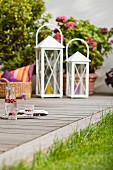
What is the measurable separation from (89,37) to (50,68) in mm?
762

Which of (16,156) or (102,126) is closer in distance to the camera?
(16,156)

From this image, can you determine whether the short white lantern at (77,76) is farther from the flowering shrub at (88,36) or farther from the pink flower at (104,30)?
the pink flower at (104,30)

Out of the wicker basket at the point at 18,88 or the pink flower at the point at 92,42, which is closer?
the wicker basket at the point at 18,88

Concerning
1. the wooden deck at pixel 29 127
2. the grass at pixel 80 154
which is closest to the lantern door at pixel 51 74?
the wooden deck at pixel 29 127

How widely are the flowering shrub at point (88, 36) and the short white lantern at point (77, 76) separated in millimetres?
300

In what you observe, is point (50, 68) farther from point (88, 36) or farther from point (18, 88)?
point (88, 36)

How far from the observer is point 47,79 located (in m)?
5.71

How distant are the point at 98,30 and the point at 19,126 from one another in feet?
12.3

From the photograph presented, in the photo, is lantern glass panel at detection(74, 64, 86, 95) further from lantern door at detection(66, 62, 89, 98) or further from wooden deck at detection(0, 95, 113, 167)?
wooden deck at detection(0, 95, 113, 167)

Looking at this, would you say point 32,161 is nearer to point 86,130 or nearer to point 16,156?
point 16,156

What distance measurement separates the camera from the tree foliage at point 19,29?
5.95 metres

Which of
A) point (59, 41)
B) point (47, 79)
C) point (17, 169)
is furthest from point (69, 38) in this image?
point (17, 169)

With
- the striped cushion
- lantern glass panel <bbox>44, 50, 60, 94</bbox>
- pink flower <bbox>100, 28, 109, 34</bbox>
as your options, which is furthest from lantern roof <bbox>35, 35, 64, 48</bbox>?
pink flower <bbox>100, 28, 109, 34</bbox>

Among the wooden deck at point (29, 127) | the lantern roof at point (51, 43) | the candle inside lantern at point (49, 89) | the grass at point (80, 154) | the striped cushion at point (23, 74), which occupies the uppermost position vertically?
the lantern roof at point (51, 43)
